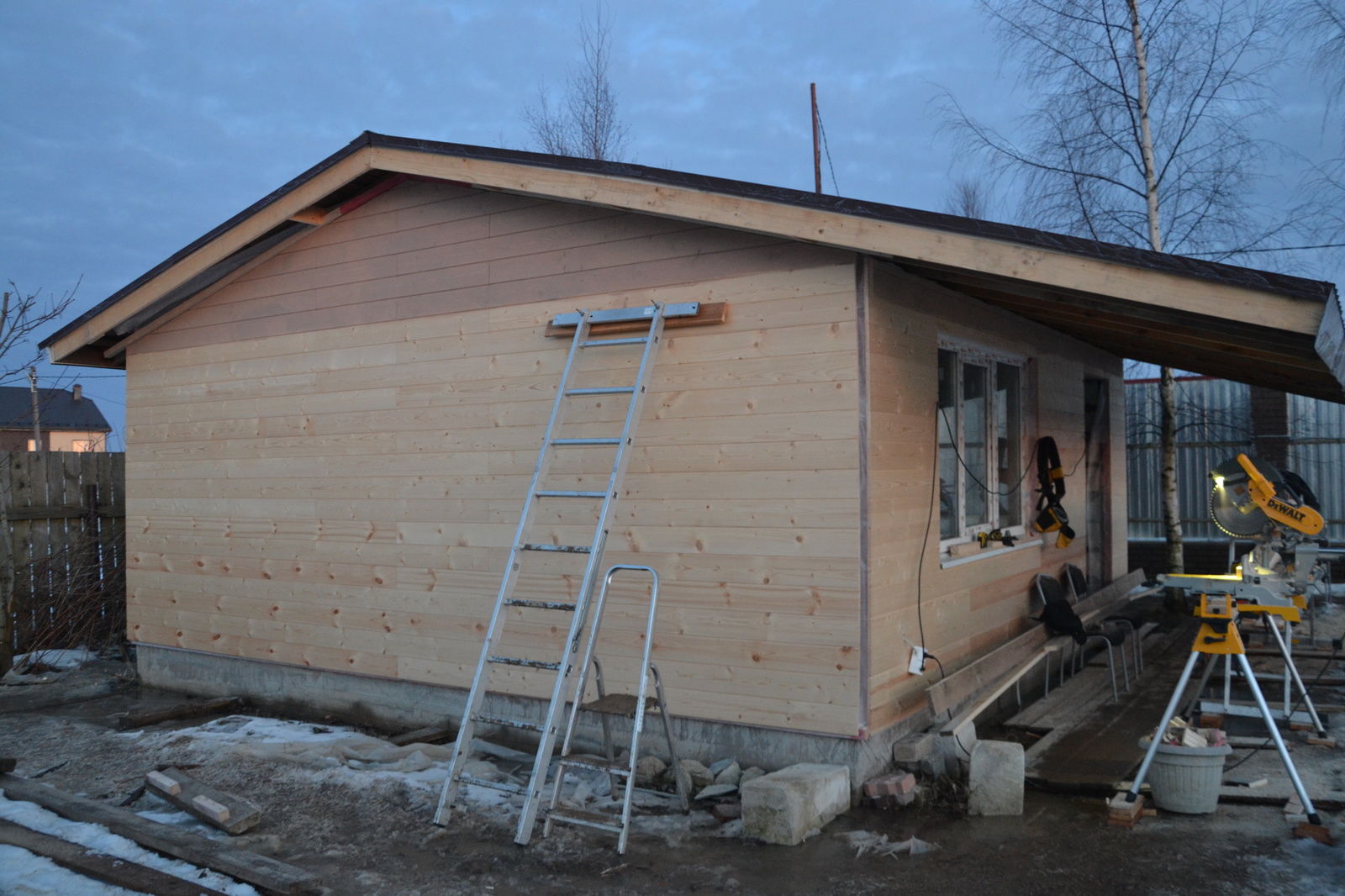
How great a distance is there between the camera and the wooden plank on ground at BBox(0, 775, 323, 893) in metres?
4.06

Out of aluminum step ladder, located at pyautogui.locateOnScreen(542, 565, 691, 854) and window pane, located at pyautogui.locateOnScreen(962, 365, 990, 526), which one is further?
window pane, located at pyautogui.locateOnScreen(962, 365, 990, 526)

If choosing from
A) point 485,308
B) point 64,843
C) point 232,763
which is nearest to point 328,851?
point 64,843

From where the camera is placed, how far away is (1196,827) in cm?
466

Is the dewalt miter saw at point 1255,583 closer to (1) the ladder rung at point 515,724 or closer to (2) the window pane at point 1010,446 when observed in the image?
(2) the window pane at point 1010,446

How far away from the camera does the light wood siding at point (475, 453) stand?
534 centimetres

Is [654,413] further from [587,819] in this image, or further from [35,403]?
[35,403]

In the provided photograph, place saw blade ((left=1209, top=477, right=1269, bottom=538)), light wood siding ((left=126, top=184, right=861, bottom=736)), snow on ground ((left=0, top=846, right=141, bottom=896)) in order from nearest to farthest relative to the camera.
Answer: snow on ground ((left=0, top=846, right=141, bottom=896)) < light wood siding ((left=126, top=184, right=861, bottom=736)) < saw blade ((left=1209, top=477, right=1269, bottom=538))

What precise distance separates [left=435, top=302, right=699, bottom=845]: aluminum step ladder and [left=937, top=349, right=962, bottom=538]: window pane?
6.83 ft

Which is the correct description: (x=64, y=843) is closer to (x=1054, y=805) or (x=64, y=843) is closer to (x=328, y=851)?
(x=328, y=851)

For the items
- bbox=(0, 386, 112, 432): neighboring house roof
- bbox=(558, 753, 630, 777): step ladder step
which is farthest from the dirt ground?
bbox=(0, 386, 112, 432): neighboring house roof

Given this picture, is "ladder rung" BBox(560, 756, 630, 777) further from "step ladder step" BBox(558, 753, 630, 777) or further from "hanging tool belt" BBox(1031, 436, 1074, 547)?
"hanging tool belt" BBox(1031, 436, 1074, 547)

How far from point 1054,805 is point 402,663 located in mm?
4410

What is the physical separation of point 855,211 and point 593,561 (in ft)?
7.38

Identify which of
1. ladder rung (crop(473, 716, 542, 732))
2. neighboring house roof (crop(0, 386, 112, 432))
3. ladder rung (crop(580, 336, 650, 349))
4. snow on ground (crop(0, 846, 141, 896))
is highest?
neighboring house roof (crop(0, 386, 112, 432))
